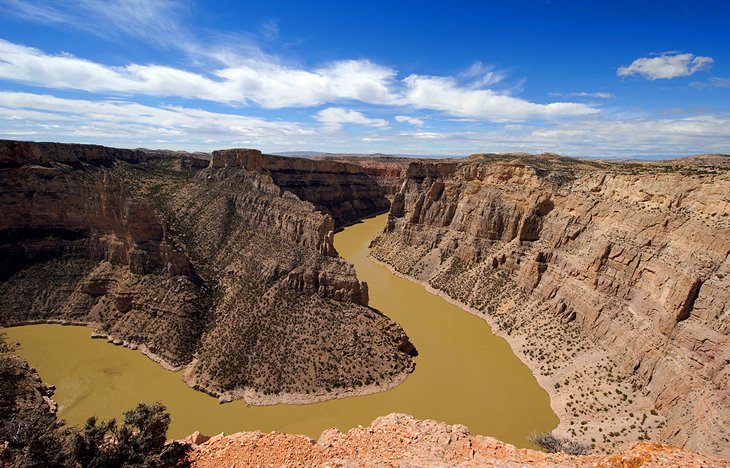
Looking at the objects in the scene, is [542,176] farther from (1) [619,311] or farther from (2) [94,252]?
→ (2) [94,252]

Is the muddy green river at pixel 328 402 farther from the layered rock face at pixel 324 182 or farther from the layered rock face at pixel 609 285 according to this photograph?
the layered rock face at pixel 324 182

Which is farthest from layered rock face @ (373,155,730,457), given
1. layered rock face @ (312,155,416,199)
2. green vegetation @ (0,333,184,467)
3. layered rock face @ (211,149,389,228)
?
layered rock face @ (312,155,416,199)

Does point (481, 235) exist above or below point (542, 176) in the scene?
below

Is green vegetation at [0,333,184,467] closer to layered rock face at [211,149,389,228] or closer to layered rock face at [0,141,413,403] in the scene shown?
layered rock face at [0,141,413,403]

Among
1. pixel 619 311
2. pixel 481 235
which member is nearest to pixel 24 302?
pixel 481 235

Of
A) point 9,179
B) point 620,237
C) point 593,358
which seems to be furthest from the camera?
point 9,179

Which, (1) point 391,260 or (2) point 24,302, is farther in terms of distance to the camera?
(1) point 391,260

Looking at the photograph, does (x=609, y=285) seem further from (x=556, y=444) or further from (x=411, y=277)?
(x=411, y=277)

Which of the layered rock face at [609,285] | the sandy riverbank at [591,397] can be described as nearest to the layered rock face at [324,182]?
the layered rock face at [609,285]
